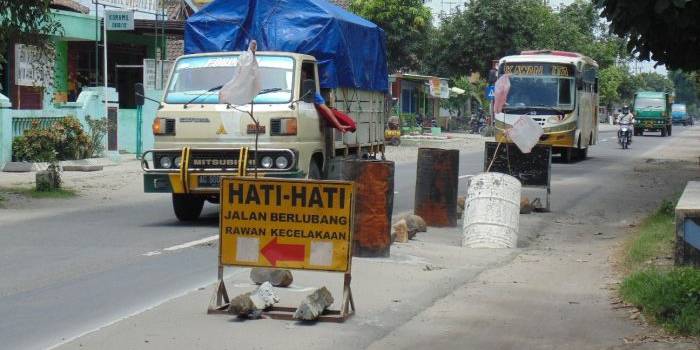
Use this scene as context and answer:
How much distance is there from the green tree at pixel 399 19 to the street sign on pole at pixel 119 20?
64.0 ft

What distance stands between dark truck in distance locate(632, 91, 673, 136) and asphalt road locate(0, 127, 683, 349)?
49.7m

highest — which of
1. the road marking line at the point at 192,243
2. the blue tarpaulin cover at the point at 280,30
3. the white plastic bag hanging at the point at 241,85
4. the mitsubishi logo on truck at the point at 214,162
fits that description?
the blue tarpaulin cover at the point at 280,30

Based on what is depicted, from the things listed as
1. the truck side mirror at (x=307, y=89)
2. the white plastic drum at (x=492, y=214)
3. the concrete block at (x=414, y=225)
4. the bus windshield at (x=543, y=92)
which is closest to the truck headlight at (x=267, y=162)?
the truck side mirror at (x=307, y=89)

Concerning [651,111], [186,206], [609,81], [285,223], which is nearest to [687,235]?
[285,223]

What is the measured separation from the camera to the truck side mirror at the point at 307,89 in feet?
46.6

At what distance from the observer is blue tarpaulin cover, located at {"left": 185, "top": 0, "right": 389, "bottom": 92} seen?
16203 millimetres

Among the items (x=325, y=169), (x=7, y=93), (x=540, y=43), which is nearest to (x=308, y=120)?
(x=325, y=169)

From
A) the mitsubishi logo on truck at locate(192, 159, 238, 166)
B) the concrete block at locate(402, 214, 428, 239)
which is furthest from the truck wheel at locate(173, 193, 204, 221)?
the concrete block at locate(402, 214, 428, 239)

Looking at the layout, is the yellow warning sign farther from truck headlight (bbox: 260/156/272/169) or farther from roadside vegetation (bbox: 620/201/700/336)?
truck headlight (bbox: 260/156/272/169)

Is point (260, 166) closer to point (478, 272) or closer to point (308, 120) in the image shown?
point (308, 120)

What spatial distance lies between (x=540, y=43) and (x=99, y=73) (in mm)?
27681

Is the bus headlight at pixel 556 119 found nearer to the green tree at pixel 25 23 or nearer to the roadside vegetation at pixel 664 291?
the green tree at pixel 25 23

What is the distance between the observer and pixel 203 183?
13.9 metres

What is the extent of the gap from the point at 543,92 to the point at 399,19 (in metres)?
16.2
